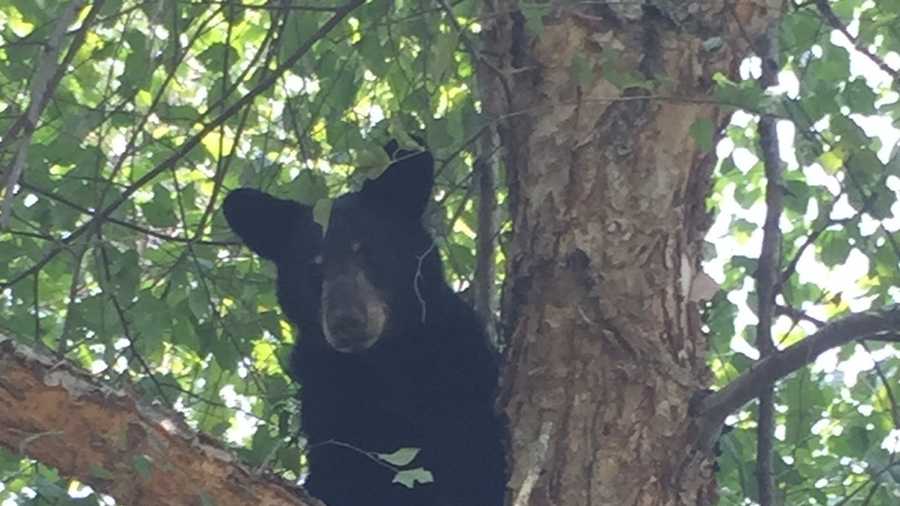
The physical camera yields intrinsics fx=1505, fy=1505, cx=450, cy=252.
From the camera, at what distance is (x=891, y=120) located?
148 inches

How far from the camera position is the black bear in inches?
185

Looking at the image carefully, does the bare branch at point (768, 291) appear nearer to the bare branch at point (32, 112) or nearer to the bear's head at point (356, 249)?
the bear's head at point (356, 249)

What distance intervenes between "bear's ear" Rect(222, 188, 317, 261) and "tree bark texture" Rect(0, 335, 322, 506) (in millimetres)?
1672

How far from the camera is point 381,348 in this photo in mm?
5039

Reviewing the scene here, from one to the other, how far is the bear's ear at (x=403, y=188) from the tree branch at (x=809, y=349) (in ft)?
5.38

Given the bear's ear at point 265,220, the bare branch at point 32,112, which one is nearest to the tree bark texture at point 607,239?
the bear's ear at point 265,220

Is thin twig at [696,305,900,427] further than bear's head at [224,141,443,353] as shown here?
No

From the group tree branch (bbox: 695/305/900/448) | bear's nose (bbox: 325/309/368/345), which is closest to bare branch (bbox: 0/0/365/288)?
bear's nose (bbox: 325/309/368/345)

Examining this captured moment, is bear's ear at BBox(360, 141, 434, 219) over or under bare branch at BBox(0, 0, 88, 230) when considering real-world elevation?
over

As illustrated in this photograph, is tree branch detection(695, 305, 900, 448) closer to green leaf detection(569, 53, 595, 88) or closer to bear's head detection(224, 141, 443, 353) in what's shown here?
green leaf detection(569, 53, 595, 88)

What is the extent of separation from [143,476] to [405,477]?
51 cm

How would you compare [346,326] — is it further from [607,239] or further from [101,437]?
[101,437]

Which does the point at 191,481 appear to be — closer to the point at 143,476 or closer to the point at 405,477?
the point at 143,476

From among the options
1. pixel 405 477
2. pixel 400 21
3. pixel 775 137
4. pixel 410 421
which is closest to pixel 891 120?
pixel 775 137
